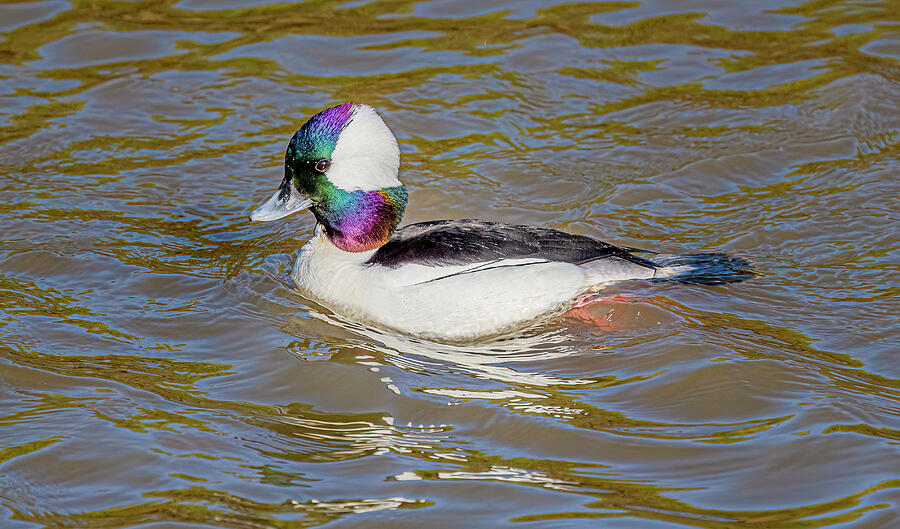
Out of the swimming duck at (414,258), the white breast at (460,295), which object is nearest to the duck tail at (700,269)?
the swimming duck at (414,258)

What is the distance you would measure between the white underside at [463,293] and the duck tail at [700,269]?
0.32 meters

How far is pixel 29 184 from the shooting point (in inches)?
350

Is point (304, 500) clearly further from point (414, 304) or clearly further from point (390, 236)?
point (390, 236)

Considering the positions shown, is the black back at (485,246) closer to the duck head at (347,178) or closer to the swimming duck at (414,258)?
the swimming duck at (414,258)

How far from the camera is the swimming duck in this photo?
22.5ft

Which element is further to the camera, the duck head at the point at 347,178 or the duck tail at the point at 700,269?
the duck tail at the point at 700,269

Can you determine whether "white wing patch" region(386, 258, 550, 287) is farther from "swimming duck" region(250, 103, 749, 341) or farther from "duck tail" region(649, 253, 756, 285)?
"duck tail" region(649, 253, 756, 285)

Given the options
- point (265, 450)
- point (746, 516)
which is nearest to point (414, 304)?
point (265, 450)

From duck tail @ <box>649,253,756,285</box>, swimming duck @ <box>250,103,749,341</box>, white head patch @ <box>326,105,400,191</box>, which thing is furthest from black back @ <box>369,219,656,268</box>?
white head patch @ <box>326,105,400,191</box>

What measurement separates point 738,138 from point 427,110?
9.24 feet

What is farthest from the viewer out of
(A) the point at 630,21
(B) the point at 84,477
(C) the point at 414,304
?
(A) the point at 630,21

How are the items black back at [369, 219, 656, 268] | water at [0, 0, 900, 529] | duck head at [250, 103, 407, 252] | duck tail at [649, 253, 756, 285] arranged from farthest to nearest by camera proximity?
duck tail at [649, 253, 756, 285] < duck head at [250, 103, 407, 252] < black back at [369, 219, 656, 268] < water at [0, 0, 900, 529]

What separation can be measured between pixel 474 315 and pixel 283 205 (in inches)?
60.1

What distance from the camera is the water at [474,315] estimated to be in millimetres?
5109
